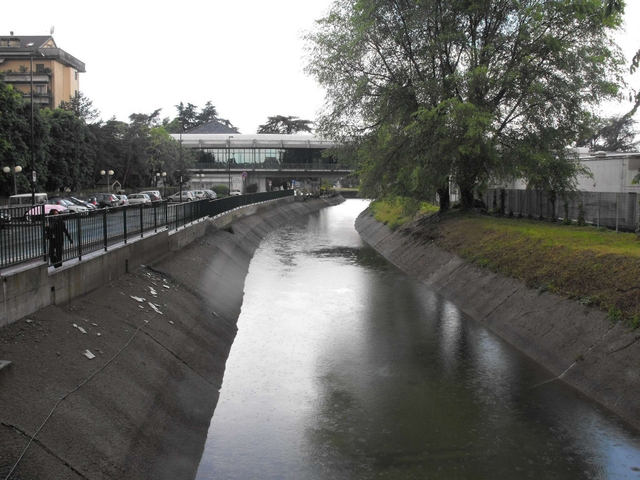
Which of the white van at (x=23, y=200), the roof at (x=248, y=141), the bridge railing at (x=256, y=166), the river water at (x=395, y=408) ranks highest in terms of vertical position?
the roof at (x=248, y=141)

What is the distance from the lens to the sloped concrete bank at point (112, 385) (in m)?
7.97

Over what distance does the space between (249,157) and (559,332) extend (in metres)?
96.9

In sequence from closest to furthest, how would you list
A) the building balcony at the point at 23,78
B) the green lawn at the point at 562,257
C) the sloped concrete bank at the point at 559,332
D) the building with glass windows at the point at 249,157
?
the sloped concrete bank at the point at 559,332 → the green lawn at the point at 562,257 → the building balcony at the point at 23,78 → the building with glass windows at the point at 249,157

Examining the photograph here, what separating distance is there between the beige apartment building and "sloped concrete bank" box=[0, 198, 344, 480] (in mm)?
87701

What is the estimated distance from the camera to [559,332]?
1507cm

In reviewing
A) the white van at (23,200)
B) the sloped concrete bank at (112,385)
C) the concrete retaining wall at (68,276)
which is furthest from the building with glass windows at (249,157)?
the sloped concrete bank at (112,385)

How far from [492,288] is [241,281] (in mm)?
11002

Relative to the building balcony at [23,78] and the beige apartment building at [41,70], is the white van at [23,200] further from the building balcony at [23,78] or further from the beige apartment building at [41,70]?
the building balcony at [23,78]

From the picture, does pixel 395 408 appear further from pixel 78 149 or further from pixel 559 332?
pixel 78 149

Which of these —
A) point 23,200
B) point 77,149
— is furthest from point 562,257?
point 77,149

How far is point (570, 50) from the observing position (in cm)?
2878

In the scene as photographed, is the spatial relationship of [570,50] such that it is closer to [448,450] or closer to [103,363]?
[448,450]

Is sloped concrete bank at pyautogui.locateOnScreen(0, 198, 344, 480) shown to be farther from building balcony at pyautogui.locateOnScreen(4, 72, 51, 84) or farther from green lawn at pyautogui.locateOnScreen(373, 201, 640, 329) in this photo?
building balcony at pyautogui.locateOnScreen(4, 72, 51, 84)

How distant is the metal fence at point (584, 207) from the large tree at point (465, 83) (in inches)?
51.1
